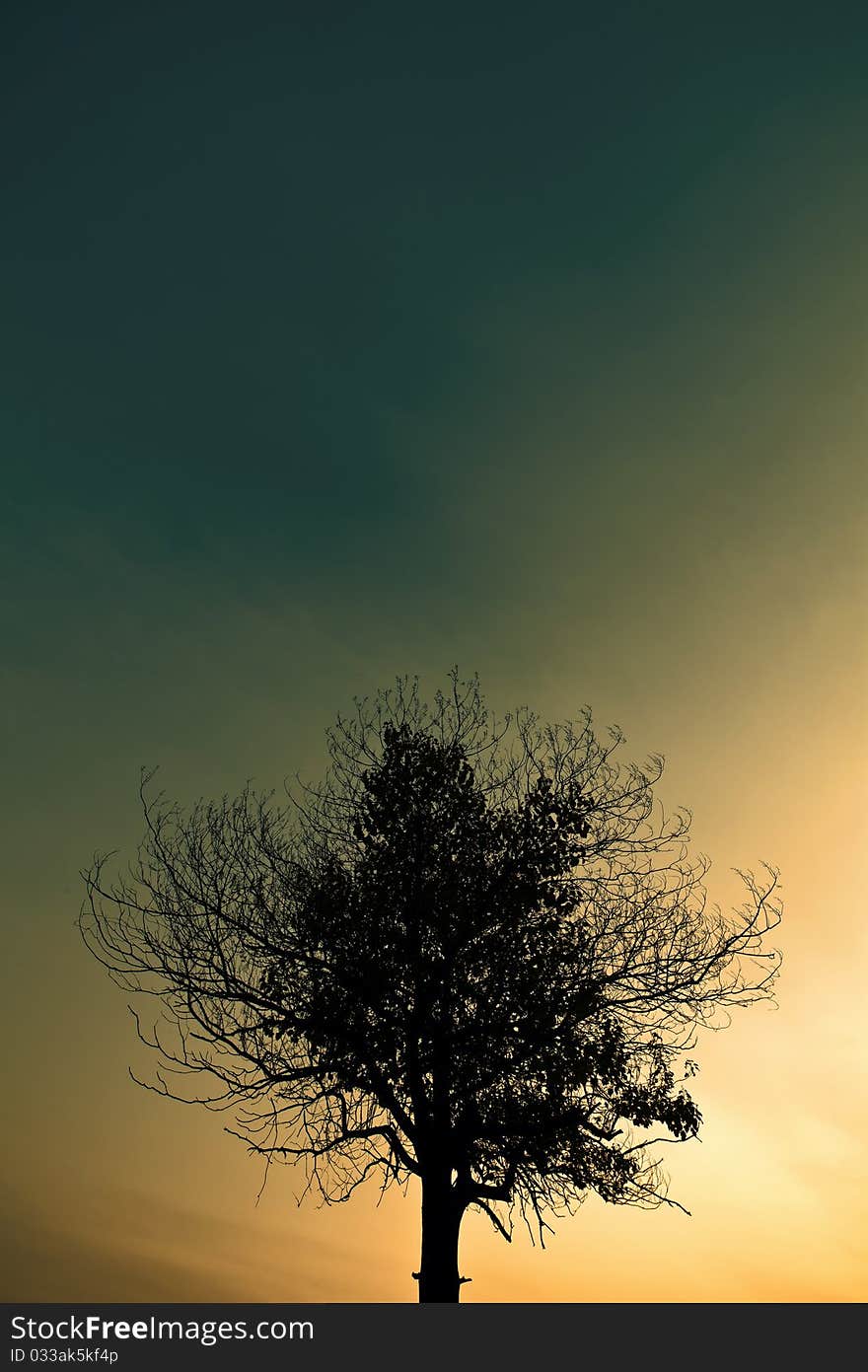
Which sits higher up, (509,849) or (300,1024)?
(509,849)

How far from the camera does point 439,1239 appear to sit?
17969 mm

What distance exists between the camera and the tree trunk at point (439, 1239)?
1761cm

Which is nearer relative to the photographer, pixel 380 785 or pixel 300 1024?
pixel 300 1024

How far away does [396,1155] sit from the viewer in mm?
18875

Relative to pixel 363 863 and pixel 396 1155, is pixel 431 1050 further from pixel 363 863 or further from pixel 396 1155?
pixel 363 863

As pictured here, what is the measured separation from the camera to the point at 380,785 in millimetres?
21094

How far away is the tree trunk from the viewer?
1761 cm

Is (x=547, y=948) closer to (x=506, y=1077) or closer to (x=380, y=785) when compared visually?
(x=506, y=1077)

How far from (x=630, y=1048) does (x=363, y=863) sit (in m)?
6.13
